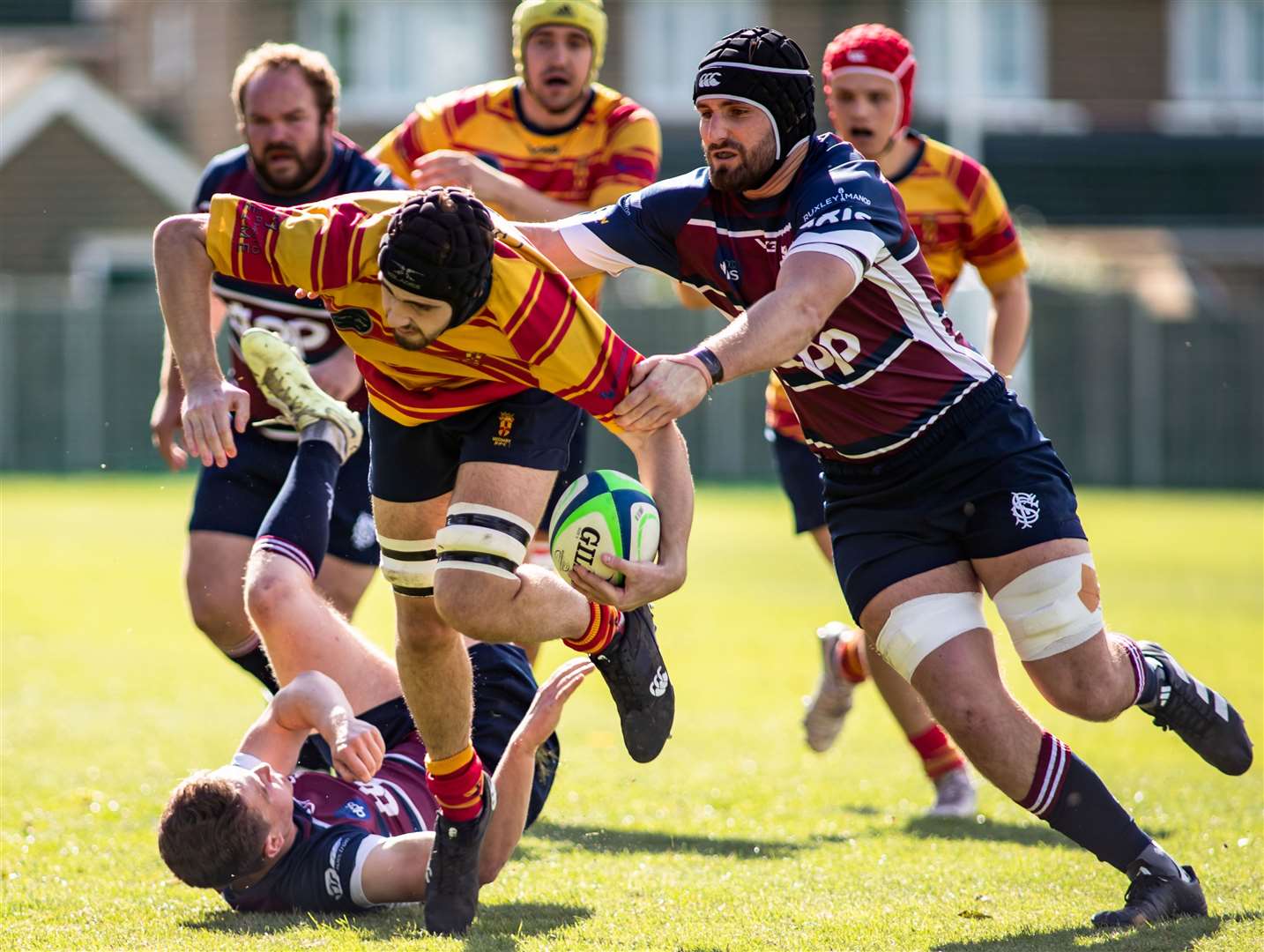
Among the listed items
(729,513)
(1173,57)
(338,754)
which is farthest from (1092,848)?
(1173,57)

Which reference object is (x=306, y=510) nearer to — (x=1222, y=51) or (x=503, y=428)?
(x=503, y=428)

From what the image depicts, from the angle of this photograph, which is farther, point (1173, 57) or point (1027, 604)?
point (1173, 57)

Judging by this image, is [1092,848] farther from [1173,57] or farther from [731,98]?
[1173,57]

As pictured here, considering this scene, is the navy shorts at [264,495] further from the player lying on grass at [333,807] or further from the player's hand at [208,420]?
the player's hand at [208,420]

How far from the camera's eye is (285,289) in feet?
22.2

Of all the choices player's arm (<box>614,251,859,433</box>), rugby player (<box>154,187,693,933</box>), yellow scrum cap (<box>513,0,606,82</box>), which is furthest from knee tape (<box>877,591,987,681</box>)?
yellow scrum cap (<box>513,0,606,82</box>)

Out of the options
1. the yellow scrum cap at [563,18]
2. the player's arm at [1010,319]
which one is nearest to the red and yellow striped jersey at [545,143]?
the yellow scrum cap at [563,18]

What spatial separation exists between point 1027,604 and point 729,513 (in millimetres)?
17763

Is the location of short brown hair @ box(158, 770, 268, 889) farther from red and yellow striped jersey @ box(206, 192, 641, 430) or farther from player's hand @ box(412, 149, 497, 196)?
player's hand @ box(412, 149, 497, 196)

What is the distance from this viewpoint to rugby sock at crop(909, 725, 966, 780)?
275 inches

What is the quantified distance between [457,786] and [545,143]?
11.4 ft

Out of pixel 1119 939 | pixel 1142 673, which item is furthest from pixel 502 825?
pixel 1142 673

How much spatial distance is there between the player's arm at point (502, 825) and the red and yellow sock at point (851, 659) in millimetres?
2210

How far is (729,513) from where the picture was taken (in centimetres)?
2281
